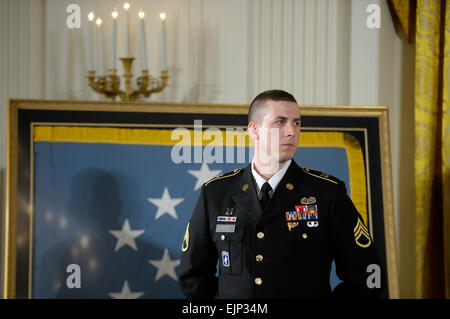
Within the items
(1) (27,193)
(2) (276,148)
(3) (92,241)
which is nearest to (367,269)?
(2) (276,148)

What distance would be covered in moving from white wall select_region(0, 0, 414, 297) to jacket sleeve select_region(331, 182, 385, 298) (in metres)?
1.86

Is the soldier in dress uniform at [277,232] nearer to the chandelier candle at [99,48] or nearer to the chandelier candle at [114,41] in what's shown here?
the chandelier candle at [114,41]

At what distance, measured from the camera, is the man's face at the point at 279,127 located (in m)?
1.59

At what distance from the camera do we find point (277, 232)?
163 centimetres

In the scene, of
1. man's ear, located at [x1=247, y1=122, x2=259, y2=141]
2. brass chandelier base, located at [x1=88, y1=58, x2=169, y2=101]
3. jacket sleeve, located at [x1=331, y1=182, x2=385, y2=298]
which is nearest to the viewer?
jacket sleeve, located at [x1=331, y1=182, x2=385, y2=298]

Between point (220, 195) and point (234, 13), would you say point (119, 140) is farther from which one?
point (220, 195)

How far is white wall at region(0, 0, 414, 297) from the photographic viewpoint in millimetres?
3285

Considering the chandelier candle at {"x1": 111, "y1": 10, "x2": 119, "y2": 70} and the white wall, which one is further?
the white wall

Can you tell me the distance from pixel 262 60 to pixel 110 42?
95cm

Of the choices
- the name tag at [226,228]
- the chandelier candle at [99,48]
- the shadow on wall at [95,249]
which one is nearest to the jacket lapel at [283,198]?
the name tag at [226,228]

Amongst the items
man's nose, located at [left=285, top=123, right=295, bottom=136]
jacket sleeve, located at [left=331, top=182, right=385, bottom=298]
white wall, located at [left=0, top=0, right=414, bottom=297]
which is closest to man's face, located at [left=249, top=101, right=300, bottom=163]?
man's nose, located at [left=285, top=123, right=295, bottom=136]

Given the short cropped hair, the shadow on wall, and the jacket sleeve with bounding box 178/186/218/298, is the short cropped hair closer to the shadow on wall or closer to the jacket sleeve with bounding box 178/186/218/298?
the jacket sleeve with bounding box 178/186/218/298

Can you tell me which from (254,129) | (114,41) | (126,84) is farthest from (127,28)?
(254,129)

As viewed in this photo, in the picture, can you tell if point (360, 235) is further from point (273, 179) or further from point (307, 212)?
point (273, 179)
